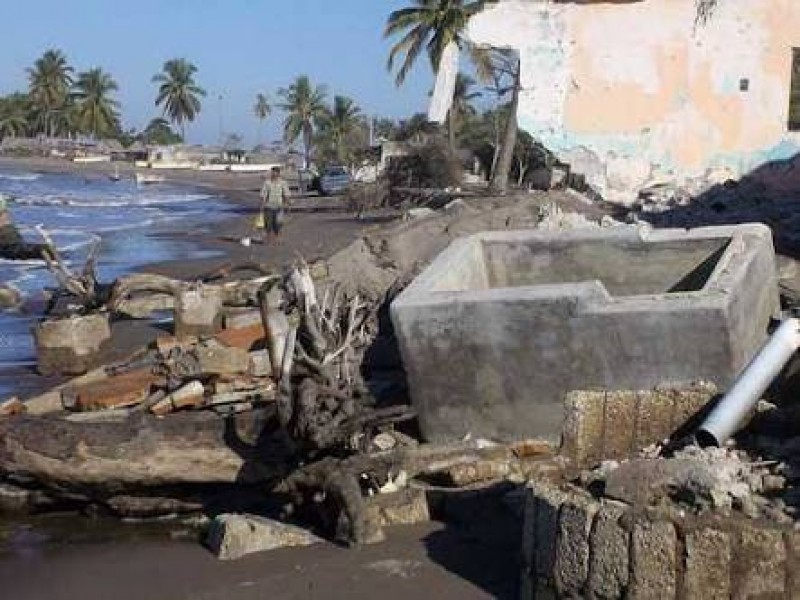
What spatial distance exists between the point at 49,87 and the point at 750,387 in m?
127

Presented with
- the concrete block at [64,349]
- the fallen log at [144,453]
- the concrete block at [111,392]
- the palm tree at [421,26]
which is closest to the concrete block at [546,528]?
the fallen log at [144,453]

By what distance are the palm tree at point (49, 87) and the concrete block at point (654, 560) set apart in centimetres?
12770

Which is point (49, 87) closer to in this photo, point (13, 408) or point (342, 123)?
point (342, 123)

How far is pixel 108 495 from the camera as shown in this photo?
8.17m

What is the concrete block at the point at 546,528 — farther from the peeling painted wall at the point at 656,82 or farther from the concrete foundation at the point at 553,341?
the peeling painted wall at the point at 656,82

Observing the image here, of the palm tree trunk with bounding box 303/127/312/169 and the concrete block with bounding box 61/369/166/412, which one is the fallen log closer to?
the concrete block with bounding box 61/369/166/412

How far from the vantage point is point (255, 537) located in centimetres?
688

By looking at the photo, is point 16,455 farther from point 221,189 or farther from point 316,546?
point 221,189

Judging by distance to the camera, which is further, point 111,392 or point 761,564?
point 111,392

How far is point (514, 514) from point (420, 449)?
967 mm

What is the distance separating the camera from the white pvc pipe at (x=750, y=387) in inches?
232

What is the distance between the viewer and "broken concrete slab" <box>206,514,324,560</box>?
6.84 metres

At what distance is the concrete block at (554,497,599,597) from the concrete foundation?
1.95 m

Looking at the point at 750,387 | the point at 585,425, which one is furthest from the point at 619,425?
the point at 750,387
